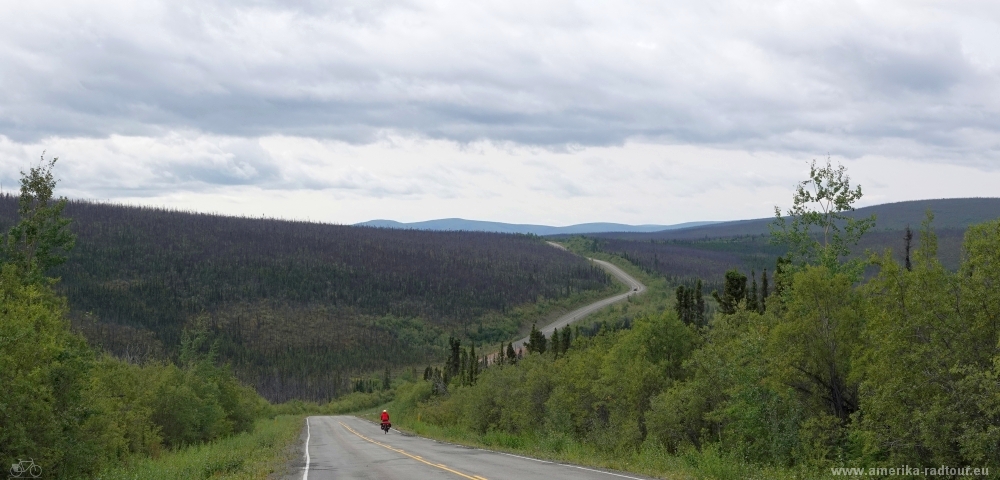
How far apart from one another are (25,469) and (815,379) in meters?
21.5

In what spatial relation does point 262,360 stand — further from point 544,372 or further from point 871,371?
point 871,371

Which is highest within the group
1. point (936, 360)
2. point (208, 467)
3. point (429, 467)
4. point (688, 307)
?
point (936, 360)

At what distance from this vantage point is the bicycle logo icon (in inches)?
798

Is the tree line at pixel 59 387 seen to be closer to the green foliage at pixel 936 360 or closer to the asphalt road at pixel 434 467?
the asphalt road at pixel 434 467

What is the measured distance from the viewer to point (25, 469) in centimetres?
2062

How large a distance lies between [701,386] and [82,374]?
758 inches

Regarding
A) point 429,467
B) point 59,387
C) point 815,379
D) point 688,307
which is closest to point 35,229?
point 59,387

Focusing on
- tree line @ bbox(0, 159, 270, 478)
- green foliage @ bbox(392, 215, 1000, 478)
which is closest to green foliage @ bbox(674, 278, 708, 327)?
green foliage @ bbox(392, 215, 1000, 478)

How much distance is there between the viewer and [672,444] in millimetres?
30203

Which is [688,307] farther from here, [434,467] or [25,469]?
[25,469]

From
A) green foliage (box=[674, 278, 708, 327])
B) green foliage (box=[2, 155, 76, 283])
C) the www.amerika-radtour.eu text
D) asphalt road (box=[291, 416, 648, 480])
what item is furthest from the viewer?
green foliage (box=[674, 278, 708, 327])

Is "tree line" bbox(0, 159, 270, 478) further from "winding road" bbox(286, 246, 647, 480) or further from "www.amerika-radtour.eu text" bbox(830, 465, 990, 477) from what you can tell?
"www.amerika-radtour.eu text" bbox(830, 465, 990, 477)

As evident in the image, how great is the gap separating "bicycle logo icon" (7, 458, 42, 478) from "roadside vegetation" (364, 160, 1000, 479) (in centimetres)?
1545

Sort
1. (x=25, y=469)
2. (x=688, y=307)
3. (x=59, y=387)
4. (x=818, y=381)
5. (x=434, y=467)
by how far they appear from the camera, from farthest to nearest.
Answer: (x=688, y=307) → (x=434, y=467) → (x=818, y=381) → (x=59, y=387) → (x=25, y=469)
